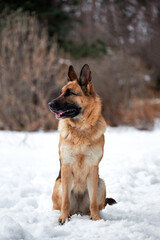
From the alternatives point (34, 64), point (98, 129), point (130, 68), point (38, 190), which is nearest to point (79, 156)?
point (98, 129)

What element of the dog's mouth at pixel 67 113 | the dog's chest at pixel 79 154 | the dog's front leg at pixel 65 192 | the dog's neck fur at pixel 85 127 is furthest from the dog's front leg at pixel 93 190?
the dog's mouth at pixel 67 113

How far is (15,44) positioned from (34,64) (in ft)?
3.46

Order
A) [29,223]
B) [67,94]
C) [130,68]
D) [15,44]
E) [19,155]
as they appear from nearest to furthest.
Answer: [29,223]
[67,94]
[19,155]
[15,44]
[130,68]

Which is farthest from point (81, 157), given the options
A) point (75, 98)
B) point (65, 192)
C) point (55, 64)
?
point (55, 64)

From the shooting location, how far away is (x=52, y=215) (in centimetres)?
325

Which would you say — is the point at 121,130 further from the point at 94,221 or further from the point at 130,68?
the point at 94,221

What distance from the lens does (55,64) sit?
37.5 ft

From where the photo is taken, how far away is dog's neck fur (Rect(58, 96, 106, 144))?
3148 mm

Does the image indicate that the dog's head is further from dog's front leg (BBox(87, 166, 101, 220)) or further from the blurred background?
the blurred background

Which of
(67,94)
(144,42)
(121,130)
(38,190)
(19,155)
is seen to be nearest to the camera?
(67,94)

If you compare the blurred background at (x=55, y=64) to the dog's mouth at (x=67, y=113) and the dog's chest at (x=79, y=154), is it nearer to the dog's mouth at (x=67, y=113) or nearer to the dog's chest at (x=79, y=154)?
the dog's mouth at (x=67, y=113)

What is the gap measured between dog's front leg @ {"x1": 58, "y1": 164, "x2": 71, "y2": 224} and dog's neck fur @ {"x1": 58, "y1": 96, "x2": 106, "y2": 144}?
0.39 meters

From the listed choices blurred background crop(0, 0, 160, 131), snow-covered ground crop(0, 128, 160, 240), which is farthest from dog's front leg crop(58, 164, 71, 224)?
blurred background crop(0, 0, 160, 131)

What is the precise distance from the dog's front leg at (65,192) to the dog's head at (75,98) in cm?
67
